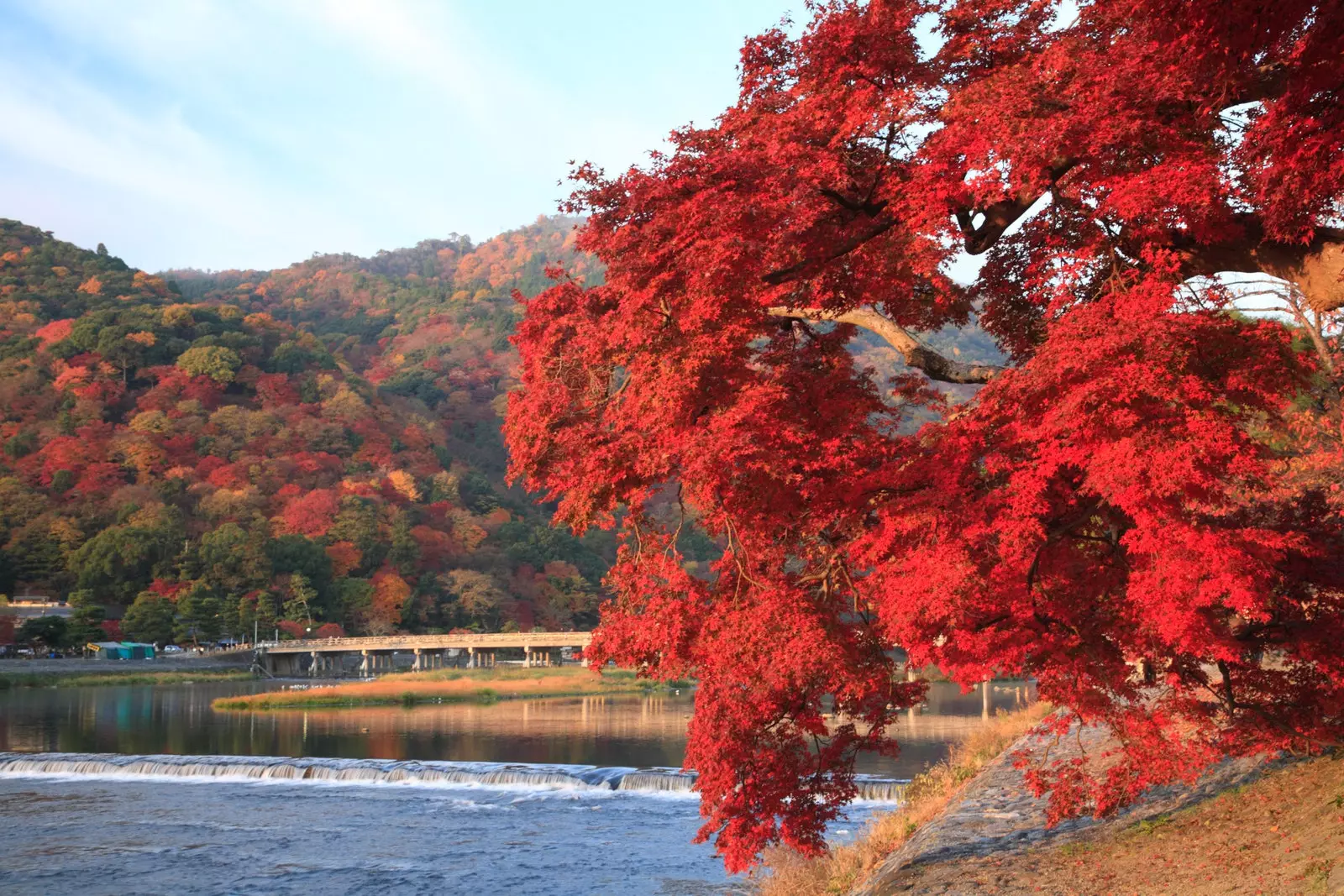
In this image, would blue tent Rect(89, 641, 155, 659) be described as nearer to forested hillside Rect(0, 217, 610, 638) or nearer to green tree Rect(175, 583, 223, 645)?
forested hillside Rect(0, 217, 610, 638)

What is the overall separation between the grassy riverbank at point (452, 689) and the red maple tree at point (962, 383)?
1227 inches

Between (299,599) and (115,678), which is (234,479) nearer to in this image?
(299,599)

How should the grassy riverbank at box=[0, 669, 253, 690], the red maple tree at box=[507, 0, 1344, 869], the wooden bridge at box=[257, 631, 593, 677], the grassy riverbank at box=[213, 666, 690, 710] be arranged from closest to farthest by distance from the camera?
1. the red maple tree at box=[507, 0, 1344, 869]
2. the grassy riverbank at box=[213, 666, 690, 710]
3. the grassy riverbank at box=[0, 669, 253, 690]
4. the wooden bridge at box=[257, 631, 593, 677]

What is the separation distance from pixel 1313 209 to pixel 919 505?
105 inches

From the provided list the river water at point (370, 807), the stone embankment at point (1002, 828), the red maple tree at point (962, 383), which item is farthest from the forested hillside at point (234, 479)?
the red maple tree at point (962, 383)

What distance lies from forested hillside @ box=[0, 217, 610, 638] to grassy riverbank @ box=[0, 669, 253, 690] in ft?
15.9

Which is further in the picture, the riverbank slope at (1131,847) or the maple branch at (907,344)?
the maple branch at (907,344)

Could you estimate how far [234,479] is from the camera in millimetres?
69500

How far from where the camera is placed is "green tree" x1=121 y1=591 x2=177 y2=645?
2290 inches

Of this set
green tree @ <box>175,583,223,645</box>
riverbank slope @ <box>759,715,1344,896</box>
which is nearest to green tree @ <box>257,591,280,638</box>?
green tree @ <box>175,583,223,645</box>

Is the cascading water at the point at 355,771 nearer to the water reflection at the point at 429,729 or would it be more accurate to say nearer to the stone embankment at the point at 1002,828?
the water reflection at the point at 429,729

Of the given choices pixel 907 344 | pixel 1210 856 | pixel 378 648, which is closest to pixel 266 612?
pixel 378 648

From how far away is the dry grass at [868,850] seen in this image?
11.1m

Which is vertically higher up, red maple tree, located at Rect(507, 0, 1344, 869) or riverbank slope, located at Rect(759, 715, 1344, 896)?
red maple tree, located at Rect(507, 0, 1344, 869)
